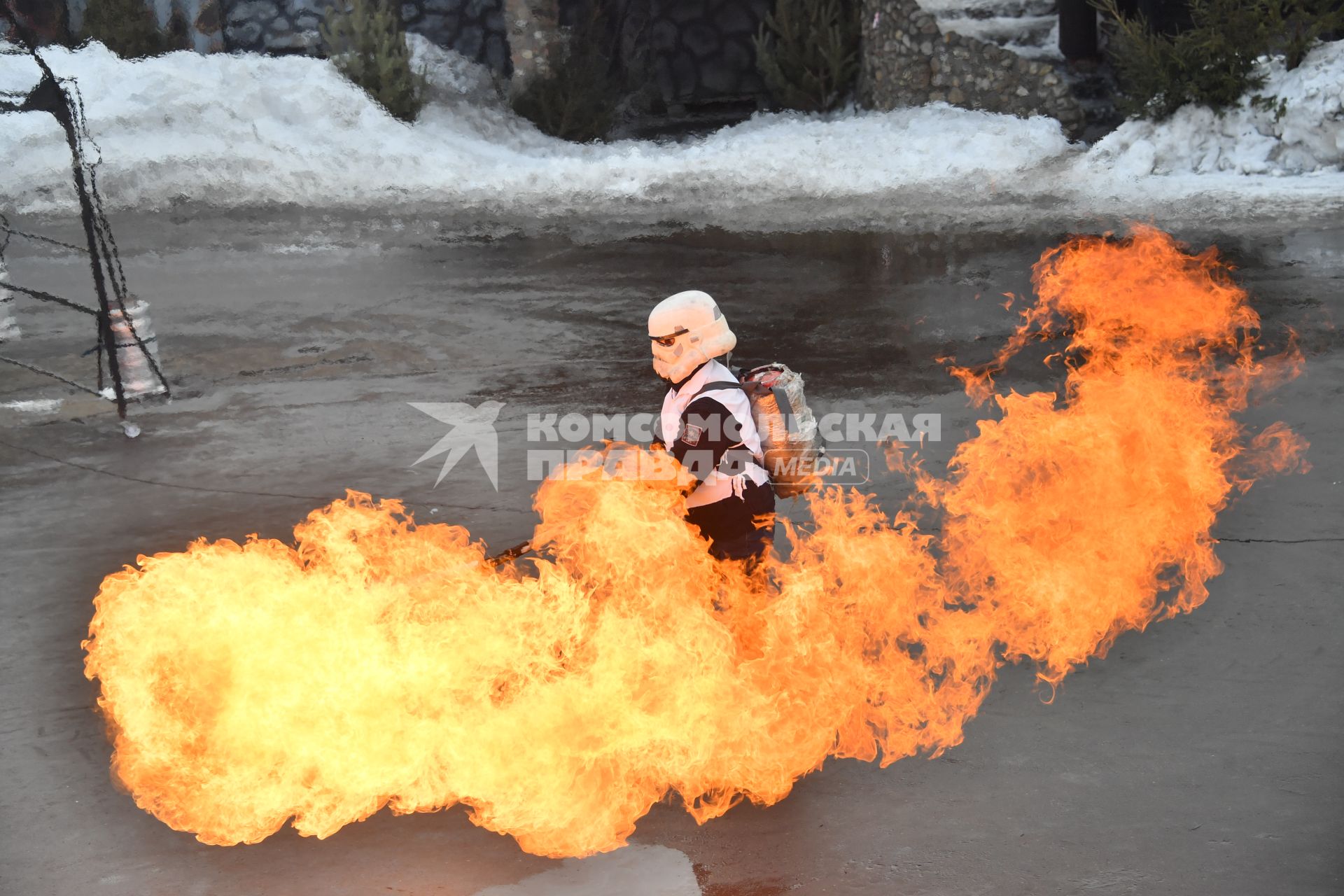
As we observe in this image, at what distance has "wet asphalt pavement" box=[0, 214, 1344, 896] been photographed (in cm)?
413

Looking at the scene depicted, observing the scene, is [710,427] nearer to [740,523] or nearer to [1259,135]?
[740,523]

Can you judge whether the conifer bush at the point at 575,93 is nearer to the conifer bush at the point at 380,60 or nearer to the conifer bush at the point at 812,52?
the conifer bush at the point at 380,60

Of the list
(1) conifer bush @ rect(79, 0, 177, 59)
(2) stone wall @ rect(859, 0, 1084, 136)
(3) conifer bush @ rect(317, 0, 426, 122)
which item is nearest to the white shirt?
(2) stone wall @ rect(859, 0, 1084, 136)

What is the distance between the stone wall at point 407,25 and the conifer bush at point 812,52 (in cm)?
419

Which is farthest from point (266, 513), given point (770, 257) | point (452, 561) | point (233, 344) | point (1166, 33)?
point (1166, 33)

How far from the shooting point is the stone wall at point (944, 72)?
14.5 metres

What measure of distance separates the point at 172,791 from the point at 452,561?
4.65 feet

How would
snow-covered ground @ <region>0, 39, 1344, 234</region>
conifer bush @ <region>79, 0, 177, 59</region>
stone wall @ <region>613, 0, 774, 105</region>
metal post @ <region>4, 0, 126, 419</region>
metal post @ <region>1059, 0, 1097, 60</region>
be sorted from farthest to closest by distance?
stone wall @ <region>613, 0, 774, 105</region>
conifer bush @ <region>79, 0, 177, 59</region>
metal post @ <region>1059, 0, 1097, 60</region>
snow-covered ground @ <region>0, 39, 1344, 234</region>
metal post @ <region>4, 0, 126, 419</region>

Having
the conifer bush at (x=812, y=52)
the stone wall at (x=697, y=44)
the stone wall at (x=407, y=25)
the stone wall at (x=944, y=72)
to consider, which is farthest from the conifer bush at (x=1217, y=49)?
the stone wall at (x=407, y=25)

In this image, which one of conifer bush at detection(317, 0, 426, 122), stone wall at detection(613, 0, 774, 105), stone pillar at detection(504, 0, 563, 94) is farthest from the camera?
stone wall at detection(613, 0, 774, 105)

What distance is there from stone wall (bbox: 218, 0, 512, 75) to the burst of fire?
1384 centimetres

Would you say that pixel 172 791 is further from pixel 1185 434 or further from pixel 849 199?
pixel 849 199

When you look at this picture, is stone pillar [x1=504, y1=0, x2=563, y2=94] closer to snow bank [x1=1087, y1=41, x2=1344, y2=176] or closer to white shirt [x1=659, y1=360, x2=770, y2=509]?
snow bank [x1=1087, y1=41, x2=1344, y2=176]

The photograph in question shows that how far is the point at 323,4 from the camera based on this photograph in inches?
689
